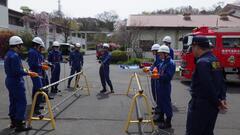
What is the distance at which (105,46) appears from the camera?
13945mm

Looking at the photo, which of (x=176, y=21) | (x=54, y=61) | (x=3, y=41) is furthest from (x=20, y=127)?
(x=176, y=21)

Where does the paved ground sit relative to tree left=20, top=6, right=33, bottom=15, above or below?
below

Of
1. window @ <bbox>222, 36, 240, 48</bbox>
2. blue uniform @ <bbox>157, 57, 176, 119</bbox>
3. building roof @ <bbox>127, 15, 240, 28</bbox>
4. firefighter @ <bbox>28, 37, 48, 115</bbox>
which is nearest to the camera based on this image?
blue uniform @ <bbox>157, 57, 176, 119</bbox>

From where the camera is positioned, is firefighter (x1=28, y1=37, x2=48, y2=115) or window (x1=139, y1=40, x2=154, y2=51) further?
window (x1=139, y1=40, x2=154, y2=51)

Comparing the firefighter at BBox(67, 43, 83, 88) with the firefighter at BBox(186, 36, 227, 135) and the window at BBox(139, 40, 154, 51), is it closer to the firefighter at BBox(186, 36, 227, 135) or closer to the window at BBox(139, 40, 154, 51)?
the firefighter at BBox(186, 36, 227, 135)

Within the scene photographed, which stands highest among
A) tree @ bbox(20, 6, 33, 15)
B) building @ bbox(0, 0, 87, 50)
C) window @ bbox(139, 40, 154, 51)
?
tree @ bbox(20, 6, 33, 15)

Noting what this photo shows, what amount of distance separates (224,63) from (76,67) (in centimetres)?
694

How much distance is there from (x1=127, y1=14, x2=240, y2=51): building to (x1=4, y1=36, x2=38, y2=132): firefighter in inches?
1278

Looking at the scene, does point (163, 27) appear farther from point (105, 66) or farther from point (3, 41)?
point (105, 66)

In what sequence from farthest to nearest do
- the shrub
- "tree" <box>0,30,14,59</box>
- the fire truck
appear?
the shrub, "tree" <box>0,30,14,59</box>, the fire truck

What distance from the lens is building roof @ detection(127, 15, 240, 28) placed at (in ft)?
133

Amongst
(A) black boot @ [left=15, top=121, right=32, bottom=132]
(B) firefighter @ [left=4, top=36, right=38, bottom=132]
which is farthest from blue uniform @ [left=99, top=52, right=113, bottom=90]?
(A) black boot @ [left=15, top=121, right=32, bottom=132]

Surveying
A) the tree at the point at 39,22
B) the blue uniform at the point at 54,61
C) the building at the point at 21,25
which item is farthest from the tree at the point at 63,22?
the blue uniform at the point at 54,61

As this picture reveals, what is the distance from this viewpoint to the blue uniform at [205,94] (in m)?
4.81
